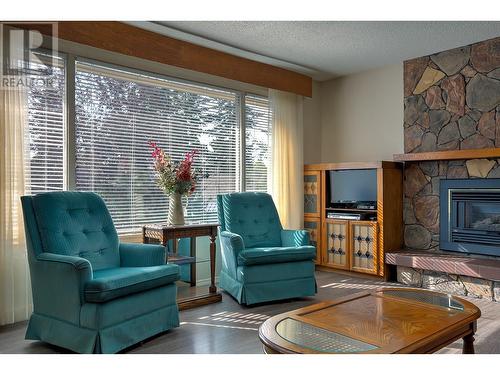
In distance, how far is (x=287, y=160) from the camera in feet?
17.6

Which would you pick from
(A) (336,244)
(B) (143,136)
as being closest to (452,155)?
(A) (336,244)

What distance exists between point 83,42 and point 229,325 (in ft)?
8.16

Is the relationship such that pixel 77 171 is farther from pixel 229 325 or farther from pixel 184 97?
pixel 229 325

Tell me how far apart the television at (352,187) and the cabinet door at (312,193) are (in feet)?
0.49

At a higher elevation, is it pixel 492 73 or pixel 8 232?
pixel 492 73

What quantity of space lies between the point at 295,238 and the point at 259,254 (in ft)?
1.97

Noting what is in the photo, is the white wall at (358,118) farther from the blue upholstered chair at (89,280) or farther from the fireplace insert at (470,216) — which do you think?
the blue upholstered chair at (89,280)

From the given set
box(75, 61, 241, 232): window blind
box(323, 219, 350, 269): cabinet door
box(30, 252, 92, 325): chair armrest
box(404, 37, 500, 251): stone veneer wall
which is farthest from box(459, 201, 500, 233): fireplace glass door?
box(30, 252, 92, 325): chair armrest

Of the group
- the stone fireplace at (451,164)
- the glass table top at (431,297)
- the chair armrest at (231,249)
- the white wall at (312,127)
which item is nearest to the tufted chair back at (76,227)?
the chair armrest at (231,249)

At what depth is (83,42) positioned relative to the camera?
3488 millimetres

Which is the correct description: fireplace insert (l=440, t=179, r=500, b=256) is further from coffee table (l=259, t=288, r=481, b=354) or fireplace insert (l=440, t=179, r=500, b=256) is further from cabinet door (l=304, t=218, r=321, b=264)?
coffee table (l=259, t=288, r=481, b=354)

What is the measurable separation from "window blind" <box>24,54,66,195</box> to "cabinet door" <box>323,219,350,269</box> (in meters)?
2.98

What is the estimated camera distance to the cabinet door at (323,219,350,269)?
499 centimetres
